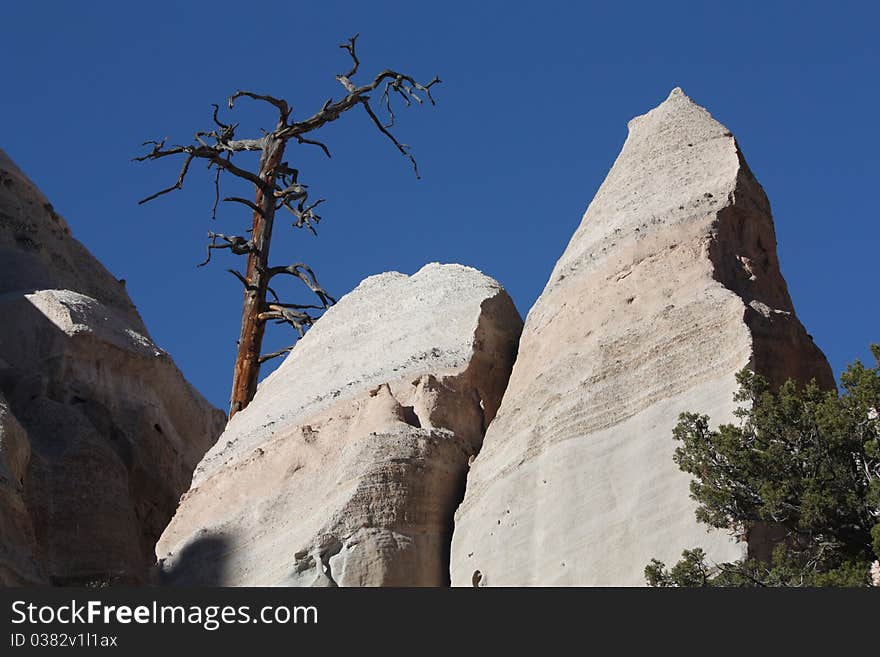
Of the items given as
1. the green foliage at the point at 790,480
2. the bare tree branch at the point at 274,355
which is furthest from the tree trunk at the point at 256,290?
the green foliage at the point at 790,480

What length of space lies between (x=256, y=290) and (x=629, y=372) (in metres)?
11.9

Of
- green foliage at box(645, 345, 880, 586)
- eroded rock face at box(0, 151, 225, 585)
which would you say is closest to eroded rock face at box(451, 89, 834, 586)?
green foliage at box(645, 345, 880, 586)

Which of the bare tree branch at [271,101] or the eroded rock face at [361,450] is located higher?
the bare tree branch at [271,101]

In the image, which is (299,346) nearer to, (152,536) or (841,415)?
(152,536)

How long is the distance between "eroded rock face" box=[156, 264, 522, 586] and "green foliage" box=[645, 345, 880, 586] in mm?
2950

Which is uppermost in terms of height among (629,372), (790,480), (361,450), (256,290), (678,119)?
(256,290)

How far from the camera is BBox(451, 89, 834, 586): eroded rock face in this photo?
17781 mm

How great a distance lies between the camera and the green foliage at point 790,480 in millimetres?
16219

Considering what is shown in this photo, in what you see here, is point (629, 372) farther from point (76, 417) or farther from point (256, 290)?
point (256, 290)

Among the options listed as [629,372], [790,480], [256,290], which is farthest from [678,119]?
[256,290]

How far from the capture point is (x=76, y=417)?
23.6m

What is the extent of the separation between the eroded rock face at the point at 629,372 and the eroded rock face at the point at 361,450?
485 millimetres

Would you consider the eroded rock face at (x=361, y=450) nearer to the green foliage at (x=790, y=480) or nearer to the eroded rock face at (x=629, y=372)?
the eroded rock face at (x=629, y=372)

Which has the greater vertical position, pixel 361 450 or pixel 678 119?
pixel 678 119
